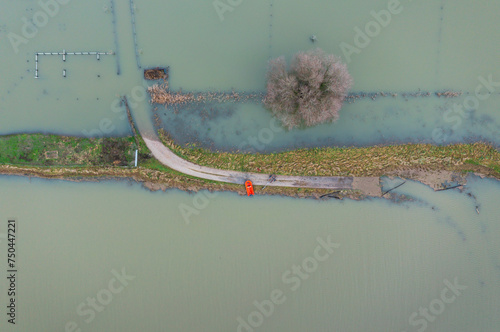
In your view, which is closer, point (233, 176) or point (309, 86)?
point (309, 86)

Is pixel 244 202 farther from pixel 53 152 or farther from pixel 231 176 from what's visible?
pixel 53 152

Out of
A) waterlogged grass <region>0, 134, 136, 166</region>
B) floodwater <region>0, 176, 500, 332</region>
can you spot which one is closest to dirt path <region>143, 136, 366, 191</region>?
waterlogged grass <region>0, 134, 136, 166</region>

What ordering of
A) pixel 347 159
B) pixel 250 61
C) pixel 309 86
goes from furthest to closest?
pixel 250 61, pixel 347 159, pixel 309 86

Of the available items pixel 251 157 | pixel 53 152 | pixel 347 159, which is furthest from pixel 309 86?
pixel 53 152

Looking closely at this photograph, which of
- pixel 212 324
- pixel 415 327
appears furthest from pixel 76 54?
pixel 415 327

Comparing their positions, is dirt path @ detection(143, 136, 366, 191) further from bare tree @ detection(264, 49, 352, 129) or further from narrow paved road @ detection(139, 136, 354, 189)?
bare tree @ detection(264, 49, 352, 129)

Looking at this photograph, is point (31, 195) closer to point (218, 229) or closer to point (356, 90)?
point (218, 229)

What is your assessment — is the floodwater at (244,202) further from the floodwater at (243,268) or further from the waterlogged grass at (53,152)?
the waterlogged grass at (53,152)
